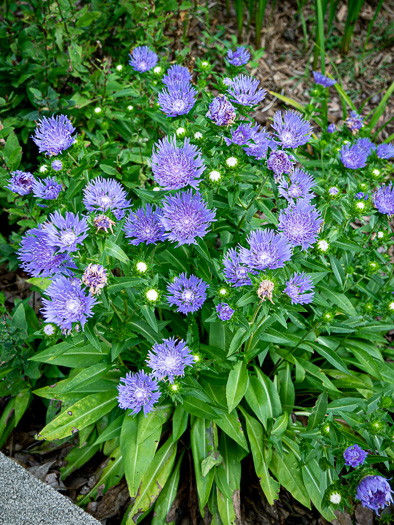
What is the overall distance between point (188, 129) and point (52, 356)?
4.87 ft

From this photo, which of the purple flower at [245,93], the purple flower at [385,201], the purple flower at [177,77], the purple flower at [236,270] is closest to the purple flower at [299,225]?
the purple flower at [236,270]

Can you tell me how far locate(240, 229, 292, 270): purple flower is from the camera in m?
Result: 2.00

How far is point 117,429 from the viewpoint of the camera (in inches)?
105

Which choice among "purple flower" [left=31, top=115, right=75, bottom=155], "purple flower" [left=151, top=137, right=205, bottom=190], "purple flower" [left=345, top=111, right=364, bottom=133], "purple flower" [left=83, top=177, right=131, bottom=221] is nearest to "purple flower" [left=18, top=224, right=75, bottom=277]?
"purple flower" [left=83, top=177, right=131, bottom=221]

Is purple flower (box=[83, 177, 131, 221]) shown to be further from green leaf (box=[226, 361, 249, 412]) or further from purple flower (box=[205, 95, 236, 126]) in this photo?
green leaf (box=[226, 361, 249, 412])

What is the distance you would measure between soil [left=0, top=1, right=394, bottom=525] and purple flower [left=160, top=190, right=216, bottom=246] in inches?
66.1

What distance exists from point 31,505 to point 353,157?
2.62 m

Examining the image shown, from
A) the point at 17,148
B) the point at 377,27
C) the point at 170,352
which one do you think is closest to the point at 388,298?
the point at 170,352

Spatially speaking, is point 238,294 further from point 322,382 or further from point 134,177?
point 134,177

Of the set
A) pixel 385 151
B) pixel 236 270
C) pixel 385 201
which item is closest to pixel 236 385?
pixel 236 270

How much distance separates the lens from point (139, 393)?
2.28 metres

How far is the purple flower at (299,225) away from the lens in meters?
2.11

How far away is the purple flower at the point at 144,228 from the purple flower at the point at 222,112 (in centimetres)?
52

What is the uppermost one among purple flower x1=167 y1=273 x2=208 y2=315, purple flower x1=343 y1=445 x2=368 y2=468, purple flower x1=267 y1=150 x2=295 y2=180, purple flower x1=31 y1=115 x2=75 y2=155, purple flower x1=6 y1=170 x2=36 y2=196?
purple flower x1=267 y1=150 x2=295 y2=180
